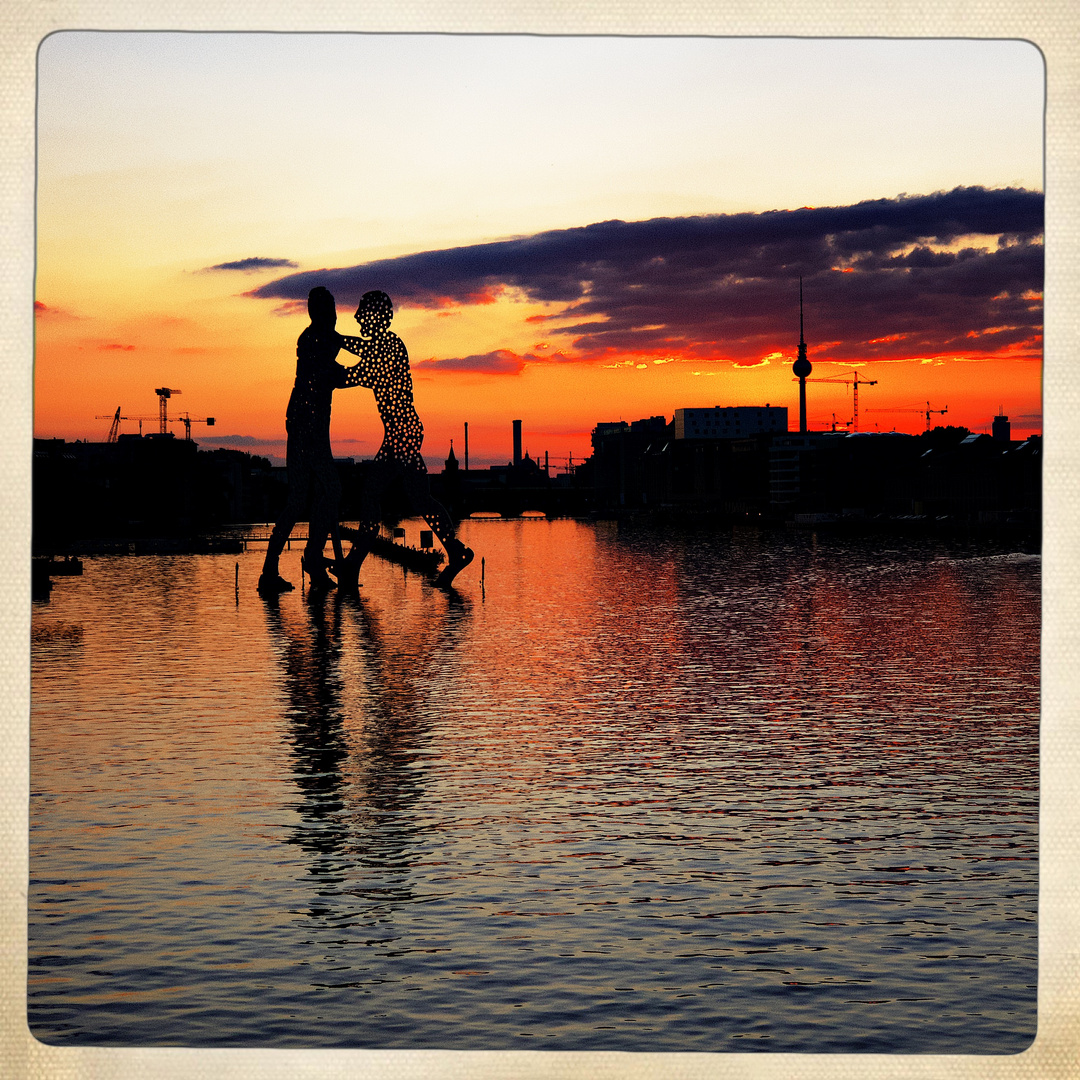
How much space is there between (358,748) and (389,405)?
24599 millimetres

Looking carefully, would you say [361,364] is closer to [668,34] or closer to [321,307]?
[321,307]

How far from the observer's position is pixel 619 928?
10188 mm

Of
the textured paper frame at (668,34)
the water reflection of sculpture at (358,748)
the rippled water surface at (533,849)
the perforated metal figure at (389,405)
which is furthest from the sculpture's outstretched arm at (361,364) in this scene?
the textured paper frame at (668,34)

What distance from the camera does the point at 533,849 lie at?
1251cm

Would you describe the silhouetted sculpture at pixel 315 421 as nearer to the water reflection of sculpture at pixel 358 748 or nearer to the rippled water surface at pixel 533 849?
the water reflection of sculpture at pixel 358 748

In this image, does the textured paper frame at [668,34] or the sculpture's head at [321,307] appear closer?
the textured paper frame at [668,34]

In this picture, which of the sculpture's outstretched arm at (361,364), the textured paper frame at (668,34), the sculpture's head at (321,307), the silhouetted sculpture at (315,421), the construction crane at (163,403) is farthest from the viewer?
the construction crane at (163,403)

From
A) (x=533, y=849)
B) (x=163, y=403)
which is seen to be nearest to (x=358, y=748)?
(x=533, y=849)

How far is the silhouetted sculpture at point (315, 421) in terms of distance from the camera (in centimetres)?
3950

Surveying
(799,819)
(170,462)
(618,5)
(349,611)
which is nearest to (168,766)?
(799,819)

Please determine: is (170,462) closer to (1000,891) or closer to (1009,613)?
(1009,613)

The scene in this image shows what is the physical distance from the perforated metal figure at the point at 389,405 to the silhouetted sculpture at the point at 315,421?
0.57 meters

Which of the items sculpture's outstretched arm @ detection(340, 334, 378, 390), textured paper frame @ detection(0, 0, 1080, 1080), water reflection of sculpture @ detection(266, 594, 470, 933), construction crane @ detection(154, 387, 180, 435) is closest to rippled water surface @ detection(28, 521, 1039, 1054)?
water reflection of sculpture @ detection(266, 594, 470, 933)

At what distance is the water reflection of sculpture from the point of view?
11.4 m
